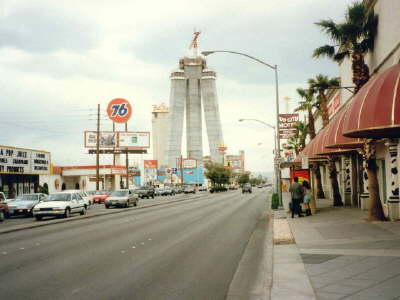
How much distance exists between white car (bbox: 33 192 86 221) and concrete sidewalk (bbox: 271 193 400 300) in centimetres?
1506

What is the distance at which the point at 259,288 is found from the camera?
26.3ft

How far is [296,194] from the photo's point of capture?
22.0 m

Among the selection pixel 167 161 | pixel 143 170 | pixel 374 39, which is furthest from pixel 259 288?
pixel 167 161

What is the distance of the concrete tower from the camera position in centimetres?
18300

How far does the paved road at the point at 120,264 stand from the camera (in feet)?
25.4

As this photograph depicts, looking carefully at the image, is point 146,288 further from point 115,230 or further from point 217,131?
point 217,131

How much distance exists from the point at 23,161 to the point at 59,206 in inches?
949

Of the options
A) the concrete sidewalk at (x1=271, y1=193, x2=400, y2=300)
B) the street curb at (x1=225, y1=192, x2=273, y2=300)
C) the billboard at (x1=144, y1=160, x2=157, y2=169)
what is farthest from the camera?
the billboard at (x1=144, y1=160, x2=157, y2=169)

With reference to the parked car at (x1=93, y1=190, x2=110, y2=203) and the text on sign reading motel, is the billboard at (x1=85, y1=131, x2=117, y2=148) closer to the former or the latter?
the text on sign reading motel

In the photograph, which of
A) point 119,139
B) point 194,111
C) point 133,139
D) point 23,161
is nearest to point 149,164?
point 194,111

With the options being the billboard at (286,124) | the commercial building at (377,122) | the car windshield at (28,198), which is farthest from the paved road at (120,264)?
the car windshield at (28,198)

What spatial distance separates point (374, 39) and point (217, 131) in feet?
549

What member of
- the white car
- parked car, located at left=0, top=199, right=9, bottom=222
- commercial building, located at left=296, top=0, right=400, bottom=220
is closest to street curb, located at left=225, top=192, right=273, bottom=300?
commercial building, located at left=296, top=0, right=400, bottom=220

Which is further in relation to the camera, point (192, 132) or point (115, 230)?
point (192, 132)
